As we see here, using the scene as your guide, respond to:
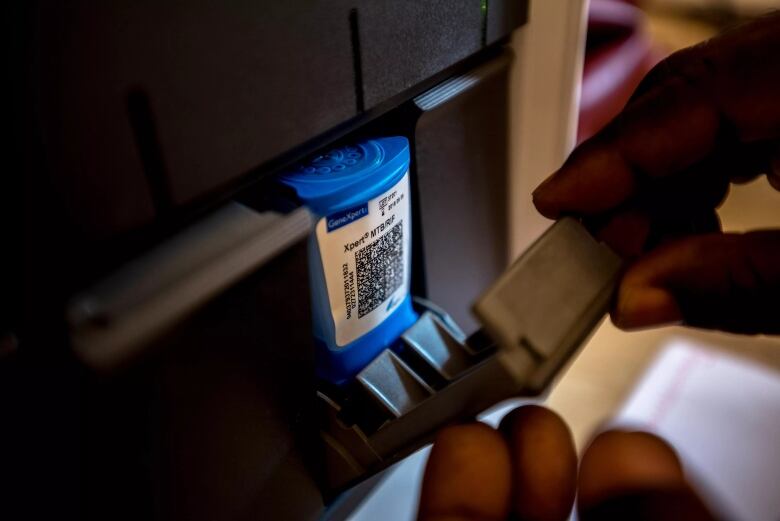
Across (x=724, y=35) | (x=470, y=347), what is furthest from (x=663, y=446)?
(x=724, y=35)

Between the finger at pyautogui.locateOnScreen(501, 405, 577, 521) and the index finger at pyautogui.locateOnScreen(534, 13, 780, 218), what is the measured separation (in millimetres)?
154

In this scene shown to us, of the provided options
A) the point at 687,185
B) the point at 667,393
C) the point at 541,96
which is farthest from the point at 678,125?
the point at 667,393

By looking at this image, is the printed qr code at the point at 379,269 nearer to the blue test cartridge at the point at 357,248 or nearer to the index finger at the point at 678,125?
the blue test cartridge at the point at 357,248

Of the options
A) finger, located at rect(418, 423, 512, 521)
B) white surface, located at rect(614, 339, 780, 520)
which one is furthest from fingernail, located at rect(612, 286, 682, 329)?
white surface, located at rect(614, 339, 780, 520)

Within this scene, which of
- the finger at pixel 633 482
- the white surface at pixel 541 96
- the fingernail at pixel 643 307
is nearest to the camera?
the finger at pixel 633 482

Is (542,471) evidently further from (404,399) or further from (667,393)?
A: (667,393)

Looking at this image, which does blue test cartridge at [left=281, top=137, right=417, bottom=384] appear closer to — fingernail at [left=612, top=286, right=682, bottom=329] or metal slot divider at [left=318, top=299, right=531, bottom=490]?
metal slot divider at [left=318, top=299, right=531, bottom=490]

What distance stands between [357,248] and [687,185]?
25 cm

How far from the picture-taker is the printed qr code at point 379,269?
49 cm

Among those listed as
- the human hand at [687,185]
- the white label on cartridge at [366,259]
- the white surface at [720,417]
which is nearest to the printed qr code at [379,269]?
the white label on cartridge at [366,259]

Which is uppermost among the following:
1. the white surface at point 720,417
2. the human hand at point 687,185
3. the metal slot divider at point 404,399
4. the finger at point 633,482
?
the human hand at point 687,185

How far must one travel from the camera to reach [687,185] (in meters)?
0.51

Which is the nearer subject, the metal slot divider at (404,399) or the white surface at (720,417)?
the metal slot divider at (404,399)

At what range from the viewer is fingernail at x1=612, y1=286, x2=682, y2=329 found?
43cm
